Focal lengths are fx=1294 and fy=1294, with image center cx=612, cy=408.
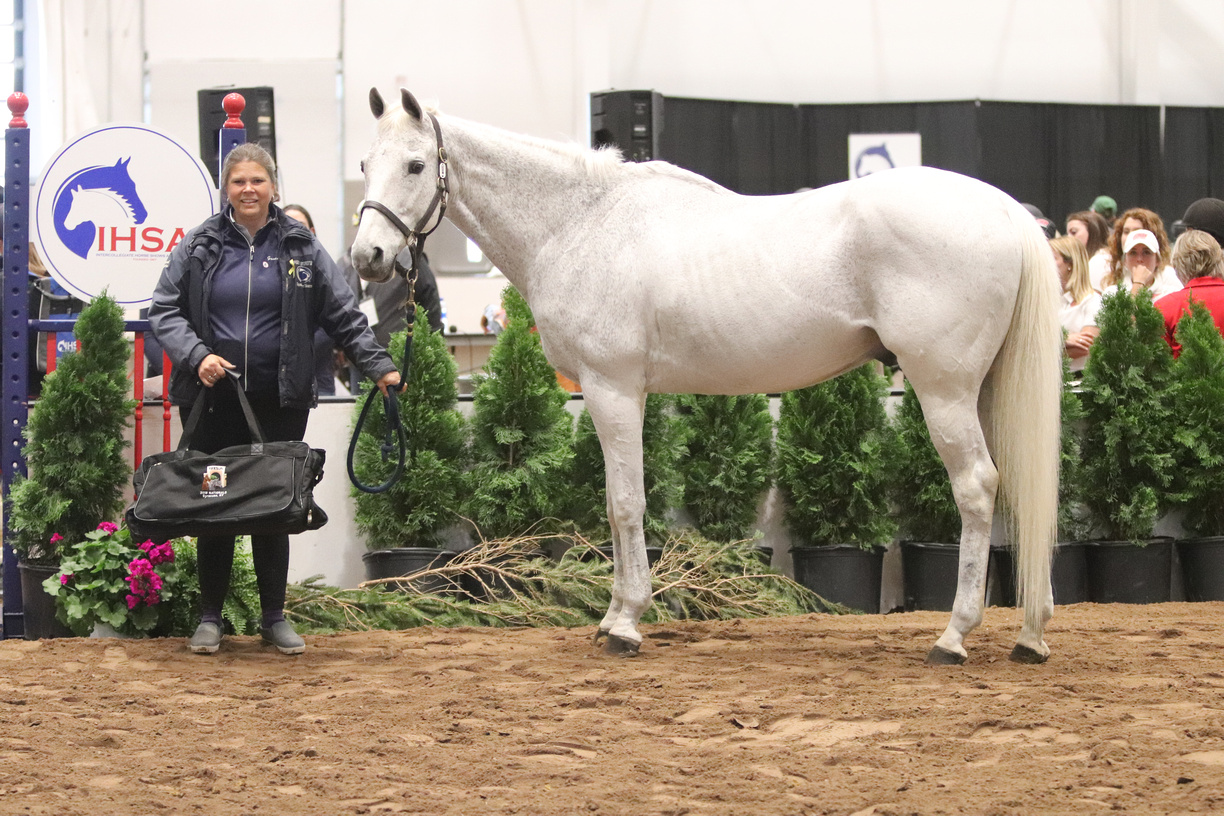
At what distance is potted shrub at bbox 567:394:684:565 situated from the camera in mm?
6566

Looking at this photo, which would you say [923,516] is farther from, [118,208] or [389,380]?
[118,208]

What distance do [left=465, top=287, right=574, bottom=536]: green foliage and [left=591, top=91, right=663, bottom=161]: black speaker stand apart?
3141 millimetres

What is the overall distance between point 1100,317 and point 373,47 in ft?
33.8

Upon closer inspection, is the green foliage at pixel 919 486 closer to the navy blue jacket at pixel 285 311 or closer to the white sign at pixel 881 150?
the navy blue jacket at pixel 285 311

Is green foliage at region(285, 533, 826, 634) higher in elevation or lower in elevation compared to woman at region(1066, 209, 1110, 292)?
lower

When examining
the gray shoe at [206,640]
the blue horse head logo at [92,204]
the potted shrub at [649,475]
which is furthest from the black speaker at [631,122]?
the gray shoe at [206,640]

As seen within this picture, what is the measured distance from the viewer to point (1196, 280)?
22.9ft

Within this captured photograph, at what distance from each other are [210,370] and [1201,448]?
191 inches

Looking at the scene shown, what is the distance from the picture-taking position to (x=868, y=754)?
134 inches

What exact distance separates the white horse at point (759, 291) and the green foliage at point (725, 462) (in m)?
1.57

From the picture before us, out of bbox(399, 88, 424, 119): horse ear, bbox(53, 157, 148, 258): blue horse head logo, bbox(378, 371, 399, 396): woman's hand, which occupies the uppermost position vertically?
bbox(399, 88, 424, 119): horse ear

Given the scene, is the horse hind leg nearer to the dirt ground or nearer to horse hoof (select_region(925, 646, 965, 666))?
horse hoof (select_region(925, 646, 965, 666))

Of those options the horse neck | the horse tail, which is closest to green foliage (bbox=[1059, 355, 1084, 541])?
the horse tail

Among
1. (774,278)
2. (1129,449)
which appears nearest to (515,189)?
(774,278)
